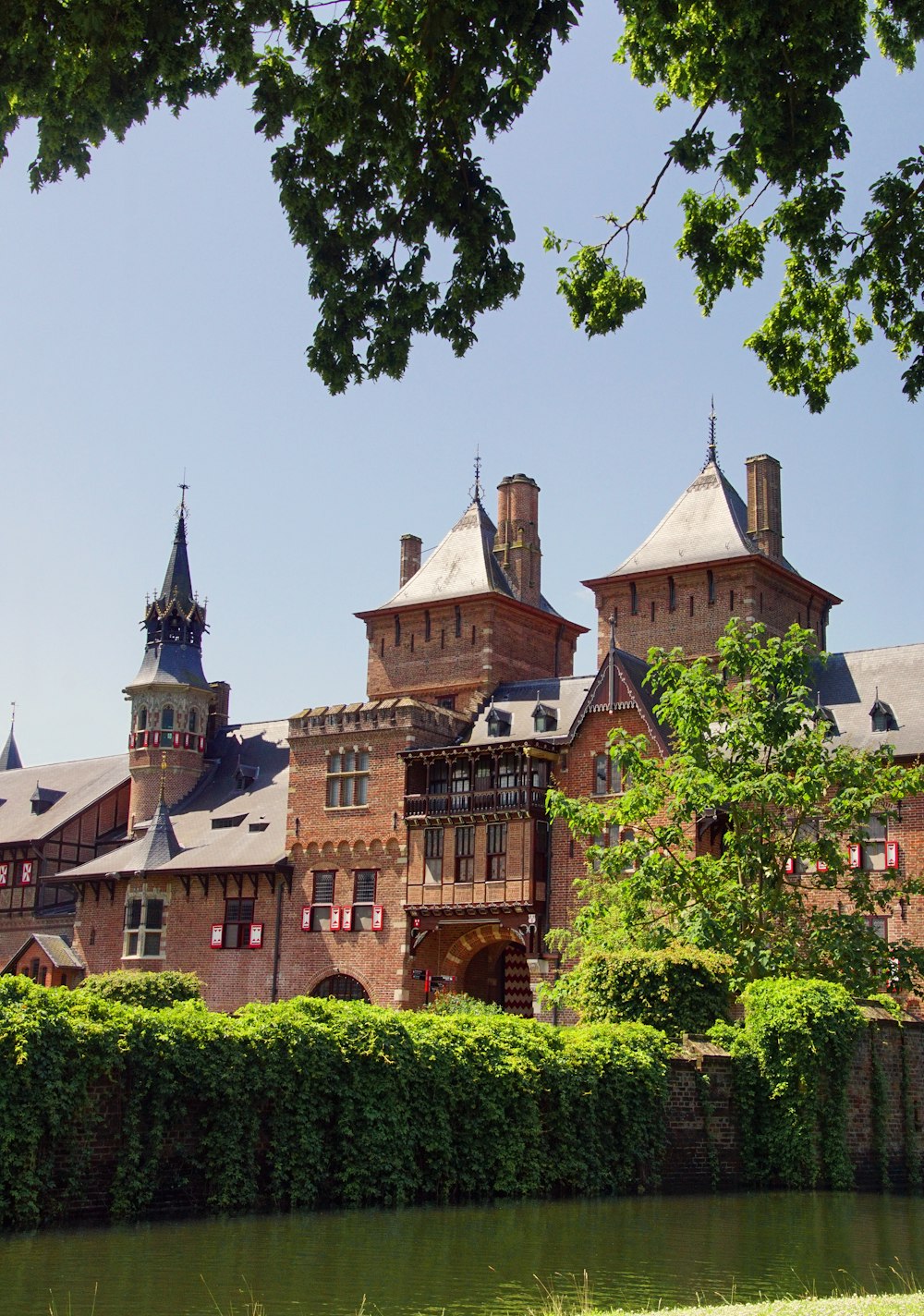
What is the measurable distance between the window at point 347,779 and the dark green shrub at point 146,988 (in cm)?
671

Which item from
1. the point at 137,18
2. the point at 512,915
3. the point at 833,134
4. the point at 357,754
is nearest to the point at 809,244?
the point at 833,134

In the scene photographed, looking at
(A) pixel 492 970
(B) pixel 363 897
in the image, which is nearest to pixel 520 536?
(B) pixel 363 897

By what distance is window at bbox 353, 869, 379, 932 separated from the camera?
3912 centimetres

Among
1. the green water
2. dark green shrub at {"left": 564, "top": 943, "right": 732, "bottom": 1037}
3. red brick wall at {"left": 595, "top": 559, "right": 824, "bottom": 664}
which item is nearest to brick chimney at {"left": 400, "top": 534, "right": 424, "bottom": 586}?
red brick wall at {"left": 595, "top": 559, "right": 824, "bottom": 664}

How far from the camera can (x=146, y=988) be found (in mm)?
33219

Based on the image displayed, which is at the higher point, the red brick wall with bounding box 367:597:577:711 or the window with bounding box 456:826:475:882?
the red brick wall with bounding box 367:597:577:711

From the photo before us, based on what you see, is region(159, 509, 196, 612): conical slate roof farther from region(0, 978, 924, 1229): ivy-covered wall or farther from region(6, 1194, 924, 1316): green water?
region(6, 1194, 924, 1316): green water

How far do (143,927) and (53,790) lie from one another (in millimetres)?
10805

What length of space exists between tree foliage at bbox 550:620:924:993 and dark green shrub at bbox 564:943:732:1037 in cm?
72

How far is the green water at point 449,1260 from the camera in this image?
38.3ft

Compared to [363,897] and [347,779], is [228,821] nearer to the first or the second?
[347,779]

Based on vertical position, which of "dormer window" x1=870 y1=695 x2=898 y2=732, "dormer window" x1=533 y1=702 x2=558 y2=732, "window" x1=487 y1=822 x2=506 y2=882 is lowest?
"window" x1=487 y1=822 x2=506 y2=882

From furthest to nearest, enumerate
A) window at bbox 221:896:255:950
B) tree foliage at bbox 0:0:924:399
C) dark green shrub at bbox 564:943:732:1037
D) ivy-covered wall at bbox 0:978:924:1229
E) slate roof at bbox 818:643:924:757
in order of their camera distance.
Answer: window at bbox 221:896:255:950, slate roof at bbox 818:643:924:757, dark green shrub at bbox 564:943:732:1037, ivy-covered wall at bbox 0:978:924:1229, tree foliage at bbox 0:0:924:399

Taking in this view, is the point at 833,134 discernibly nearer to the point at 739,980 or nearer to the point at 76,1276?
the point at 76,1276
